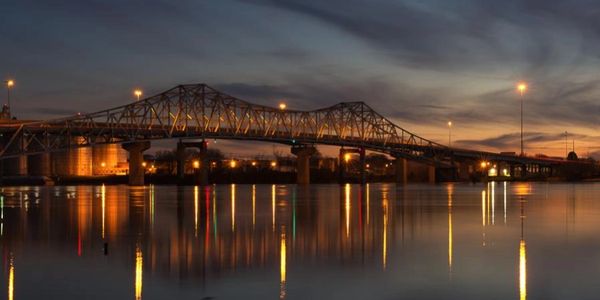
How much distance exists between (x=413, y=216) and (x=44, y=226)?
16.3m

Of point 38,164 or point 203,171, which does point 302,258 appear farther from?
point 38,164

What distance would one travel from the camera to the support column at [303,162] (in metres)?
160

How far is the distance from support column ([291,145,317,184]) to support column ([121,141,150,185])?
33684 millimetres

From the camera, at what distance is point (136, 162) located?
136250 millimetres

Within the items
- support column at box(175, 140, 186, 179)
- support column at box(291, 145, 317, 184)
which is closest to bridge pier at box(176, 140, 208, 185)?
support column at box(175, 140, 186, 179)

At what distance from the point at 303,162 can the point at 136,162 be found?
42.1m

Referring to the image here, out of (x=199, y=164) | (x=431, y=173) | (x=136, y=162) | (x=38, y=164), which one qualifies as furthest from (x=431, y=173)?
(x=38, y=164)

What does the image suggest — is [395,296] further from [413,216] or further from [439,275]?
[413,216]

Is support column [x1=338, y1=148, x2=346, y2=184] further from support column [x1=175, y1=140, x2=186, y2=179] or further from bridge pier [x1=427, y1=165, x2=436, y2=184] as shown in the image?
support column [x1=175, y1=140, x2=186, y2=179]

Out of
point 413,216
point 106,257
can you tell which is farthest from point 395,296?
point 413,216

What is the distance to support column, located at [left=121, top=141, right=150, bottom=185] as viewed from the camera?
131875 mm

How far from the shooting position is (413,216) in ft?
120

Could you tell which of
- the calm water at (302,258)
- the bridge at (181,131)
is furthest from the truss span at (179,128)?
the calm water at (302,258)

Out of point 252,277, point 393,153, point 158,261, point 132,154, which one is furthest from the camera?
point 393,153
